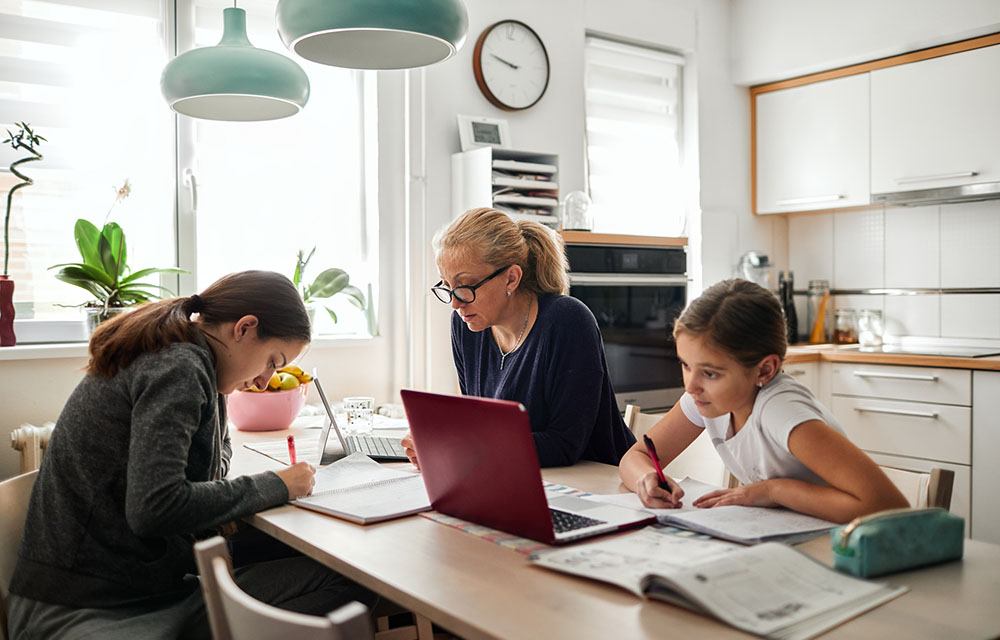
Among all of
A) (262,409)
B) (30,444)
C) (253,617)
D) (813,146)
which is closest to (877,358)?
(813,146)

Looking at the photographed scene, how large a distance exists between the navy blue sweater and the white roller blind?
1.51 meters

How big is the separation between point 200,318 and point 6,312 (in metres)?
1.26

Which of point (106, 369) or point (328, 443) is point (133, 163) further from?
point (106, 369)

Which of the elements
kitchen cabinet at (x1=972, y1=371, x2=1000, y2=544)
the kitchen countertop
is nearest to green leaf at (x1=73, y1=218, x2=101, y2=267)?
the kitchen countertop

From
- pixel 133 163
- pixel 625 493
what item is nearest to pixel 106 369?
pixel 625 493

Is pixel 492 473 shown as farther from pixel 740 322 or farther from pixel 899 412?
pixel 899 412

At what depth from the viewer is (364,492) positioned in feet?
5.25

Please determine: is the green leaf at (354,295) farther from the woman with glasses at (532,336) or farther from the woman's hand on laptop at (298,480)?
the woman's hand on laptop at (298,480)

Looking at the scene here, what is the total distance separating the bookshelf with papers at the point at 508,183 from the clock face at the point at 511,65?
1.12 feet

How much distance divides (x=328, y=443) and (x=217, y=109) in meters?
0.98

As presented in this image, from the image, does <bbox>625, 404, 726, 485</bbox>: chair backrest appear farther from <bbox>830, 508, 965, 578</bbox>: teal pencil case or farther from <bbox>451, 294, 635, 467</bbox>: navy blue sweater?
<bbox>830, 508, 965, 578</bbox>: teal pencil case

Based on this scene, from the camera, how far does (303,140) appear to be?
10.7ft

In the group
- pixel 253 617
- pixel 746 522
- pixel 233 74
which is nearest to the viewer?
pixel 253 617

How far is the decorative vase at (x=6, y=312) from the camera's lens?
2480mm
